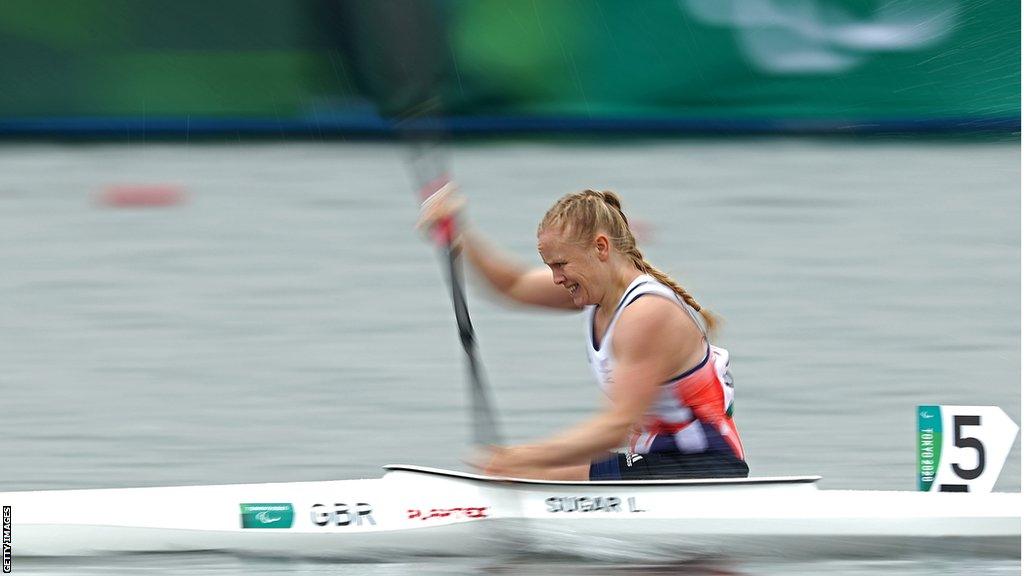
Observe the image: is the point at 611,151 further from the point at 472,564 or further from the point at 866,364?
the point at 472,564

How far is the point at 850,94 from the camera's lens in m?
8.33

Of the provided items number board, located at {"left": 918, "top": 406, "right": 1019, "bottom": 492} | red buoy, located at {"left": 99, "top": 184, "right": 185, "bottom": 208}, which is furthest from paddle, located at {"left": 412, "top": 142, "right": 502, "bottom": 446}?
red buoy, located at {"left": 99, "top": 184, "right": 185, "bottom": 208}

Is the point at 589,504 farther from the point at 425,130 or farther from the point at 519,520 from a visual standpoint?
the point at 425,130

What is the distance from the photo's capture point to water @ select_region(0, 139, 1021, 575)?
442cm

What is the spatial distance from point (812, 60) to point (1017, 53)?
1.01 metres

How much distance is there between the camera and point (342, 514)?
3518 mm

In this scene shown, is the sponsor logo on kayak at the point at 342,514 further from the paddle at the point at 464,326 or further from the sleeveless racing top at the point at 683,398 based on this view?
the sleeveless racing top at the point at 683,398

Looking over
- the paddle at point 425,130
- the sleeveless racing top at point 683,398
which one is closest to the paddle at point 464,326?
the paddle at point 425,130

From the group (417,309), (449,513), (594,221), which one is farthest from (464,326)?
(417,309)

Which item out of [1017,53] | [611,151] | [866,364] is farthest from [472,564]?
[1017,53]

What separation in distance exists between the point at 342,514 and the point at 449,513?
23cm

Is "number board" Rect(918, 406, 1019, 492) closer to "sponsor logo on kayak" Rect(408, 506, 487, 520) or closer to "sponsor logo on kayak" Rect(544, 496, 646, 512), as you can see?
"sponsor logo on kayak" Rect(544, 496, 646, 512)

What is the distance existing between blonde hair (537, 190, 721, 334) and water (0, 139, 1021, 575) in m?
0.64

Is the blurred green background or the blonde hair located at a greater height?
the blurred green background
